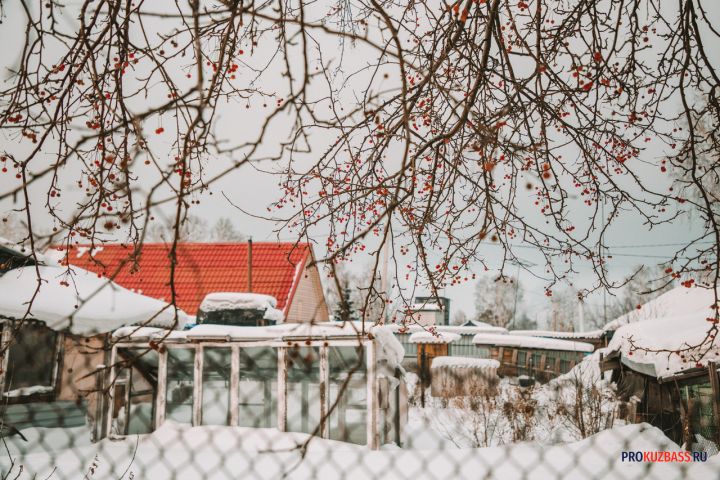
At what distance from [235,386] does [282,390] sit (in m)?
0.74

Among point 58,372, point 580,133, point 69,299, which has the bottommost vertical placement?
point 58,372

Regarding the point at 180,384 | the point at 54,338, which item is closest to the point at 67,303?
the point at 54,338

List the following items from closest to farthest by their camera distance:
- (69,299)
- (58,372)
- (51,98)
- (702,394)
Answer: (51,98) → (702,394) → (69,299) → (58,372)

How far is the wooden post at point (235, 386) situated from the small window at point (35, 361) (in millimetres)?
3119

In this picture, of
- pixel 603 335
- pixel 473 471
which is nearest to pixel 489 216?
pixel 473 471

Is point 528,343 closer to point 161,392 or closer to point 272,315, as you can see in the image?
point 272,315

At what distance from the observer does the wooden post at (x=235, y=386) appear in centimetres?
704

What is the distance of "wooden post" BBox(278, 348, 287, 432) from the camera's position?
6.94m

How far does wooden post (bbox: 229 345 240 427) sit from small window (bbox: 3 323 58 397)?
10.2ft

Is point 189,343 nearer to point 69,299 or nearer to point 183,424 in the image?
point 183,424

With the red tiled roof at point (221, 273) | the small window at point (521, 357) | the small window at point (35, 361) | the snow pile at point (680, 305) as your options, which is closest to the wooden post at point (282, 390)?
the small window at point (35, 361)

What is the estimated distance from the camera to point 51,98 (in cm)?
182

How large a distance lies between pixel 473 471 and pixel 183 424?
5.73 meters

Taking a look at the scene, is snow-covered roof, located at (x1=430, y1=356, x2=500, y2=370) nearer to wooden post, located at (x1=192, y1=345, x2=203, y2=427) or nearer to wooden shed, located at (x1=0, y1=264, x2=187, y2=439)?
wooden shed, located at (x1=0, y1=264, x2=187, y2=439)
